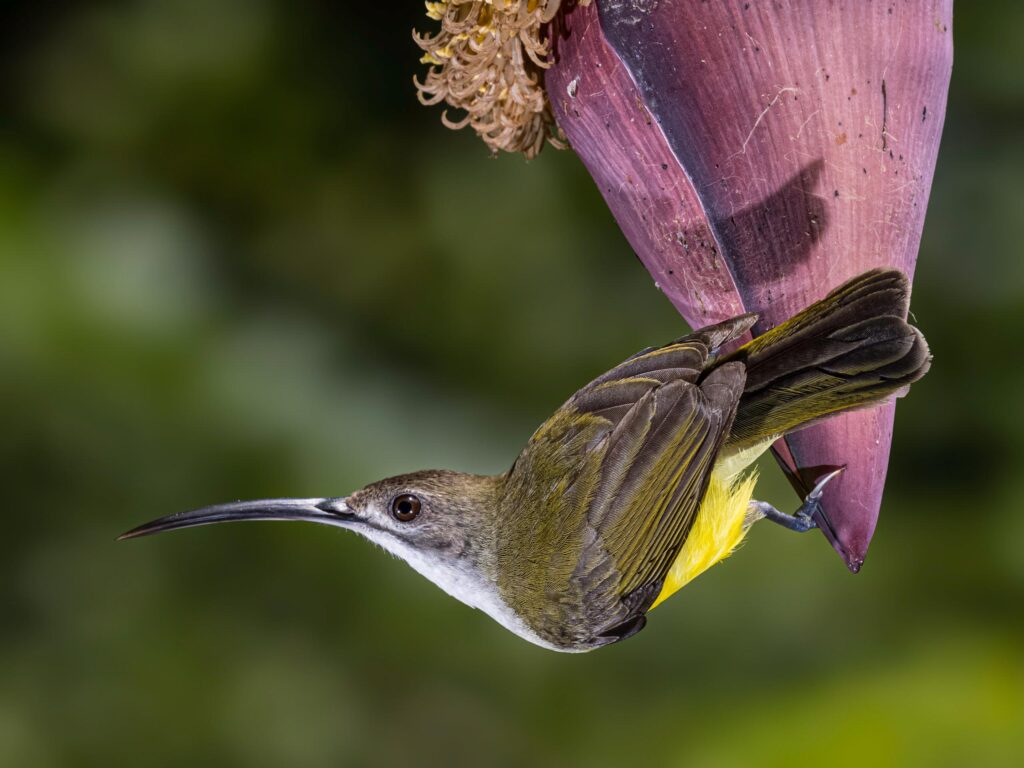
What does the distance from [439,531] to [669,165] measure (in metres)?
0.19

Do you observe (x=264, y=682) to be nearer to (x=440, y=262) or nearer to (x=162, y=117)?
(x=440, y=262)

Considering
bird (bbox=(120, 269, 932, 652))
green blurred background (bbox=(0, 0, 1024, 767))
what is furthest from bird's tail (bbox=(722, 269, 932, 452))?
green blurred background (bbox=(0, 0, 1024, 767))

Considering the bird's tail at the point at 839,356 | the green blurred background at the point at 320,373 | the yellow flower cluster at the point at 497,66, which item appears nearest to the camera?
the bird's tail at the point at 839,356

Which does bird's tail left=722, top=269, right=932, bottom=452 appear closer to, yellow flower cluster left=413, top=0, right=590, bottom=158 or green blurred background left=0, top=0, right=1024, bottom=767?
yellow flower cluster left=413, top=0, right=590, bottom=158

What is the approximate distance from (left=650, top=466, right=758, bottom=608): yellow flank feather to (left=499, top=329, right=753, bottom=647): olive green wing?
3 centimetres

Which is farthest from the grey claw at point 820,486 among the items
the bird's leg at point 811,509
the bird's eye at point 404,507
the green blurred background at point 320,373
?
the green blurred background at point 320,373

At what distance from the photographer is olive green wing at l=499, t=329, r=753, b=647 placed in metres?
0.50

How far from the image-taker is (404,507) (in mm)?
518

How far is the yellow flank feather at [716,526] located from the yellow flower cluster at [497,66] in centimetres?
22

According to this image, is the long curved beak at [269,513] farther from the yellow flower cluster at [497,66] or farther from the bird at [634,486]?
the yellow flower cluster at [497,66]

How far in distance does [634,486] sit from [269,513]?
151mm

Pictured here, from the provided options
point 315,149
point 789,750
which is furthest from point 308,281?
point 789,750

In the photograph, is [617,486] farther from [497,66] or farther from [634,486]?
[497,66]

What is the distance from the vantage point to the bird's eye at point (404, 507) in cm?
52
